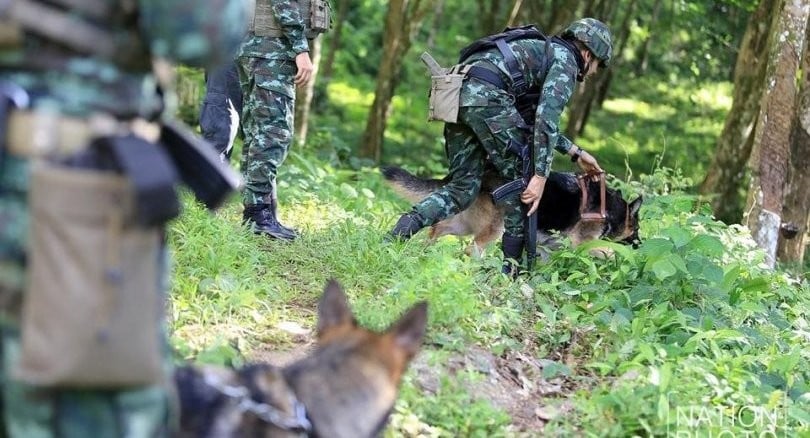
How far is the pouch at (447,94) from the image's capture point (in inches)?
235

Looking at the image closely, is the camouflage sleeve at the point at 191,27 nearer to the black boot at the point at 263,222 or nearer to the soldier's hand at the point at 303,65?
the soldier's hand at the point at 303,65

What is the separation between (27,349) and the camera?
6.27 feet

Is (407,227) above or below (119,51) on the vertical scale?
below

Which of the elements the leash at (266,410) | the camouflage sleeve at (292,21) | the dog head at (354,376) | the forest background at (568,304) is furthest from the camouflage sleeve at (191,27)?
the camouflage sleeve at (292,21)

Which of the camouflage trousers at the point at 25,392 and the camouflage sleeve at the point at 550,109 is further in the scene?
the camouflage sleeve at the point at 550,109

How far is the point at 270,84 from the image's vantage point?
229 inches

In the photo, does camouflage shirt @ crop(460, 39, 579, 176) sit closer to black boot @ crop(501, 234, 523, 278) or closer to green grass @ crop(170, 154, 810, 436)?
black boot @ crop(501, 234, 523, 278)

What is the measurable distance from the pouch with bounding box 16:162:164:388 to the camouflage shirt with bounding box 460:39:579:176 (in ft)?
13.7

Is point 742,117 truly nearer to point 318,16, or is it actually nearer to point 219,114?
point 318,16

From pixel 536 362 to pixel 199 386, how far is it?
2.79 meters

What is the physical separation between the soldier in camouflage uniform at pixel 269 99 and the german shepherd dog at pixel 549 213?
1110mm

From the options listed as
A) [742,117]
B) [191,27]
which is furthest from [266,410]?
[742,117]

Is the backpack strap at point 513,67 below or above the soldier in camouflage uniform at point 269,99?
above

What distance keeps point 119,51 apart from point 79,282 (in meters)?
0.53
